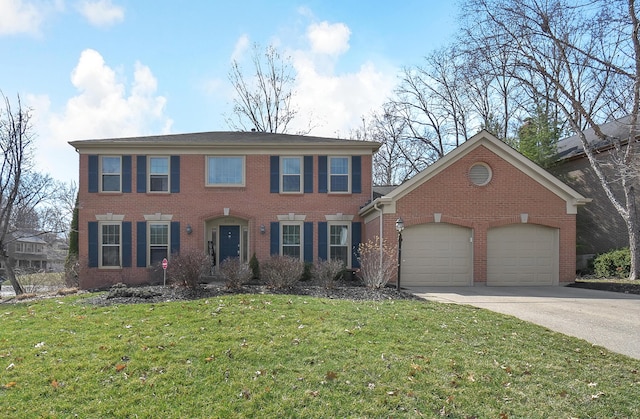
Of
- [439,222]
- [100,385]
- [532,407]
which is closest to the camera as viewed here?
[532,407]

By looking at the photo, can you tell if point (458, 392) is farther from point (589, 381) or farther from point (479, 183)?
point (479, 183)

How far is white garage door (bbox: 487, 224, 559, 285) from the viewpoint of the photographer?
14.4 m

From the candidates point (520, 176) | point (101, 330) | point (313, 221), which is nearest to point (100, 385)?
point (101, 330)

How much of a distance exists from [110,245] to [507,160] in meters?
14.2

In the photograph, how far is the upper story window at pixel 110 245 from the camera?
16453mm

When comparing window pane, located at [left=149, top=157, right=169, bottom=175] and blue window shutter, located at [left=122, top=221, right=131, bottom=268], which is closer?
blue window shutter, located at [left=122, top=221, right=131, bottom=268]

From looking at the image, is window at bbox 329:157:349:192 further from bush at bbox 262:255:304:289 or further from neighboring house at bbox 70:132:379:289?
bush at bbox 262:255:304:289

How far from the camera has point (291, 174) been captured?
17.0 meters

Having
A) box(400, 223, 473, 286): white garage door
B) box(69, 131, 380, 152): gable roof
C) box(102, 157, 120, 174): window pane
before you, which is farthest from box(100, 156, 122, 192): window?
box(400, 223, 473, 286): white garage door

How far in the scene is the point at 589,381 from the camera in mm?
4992

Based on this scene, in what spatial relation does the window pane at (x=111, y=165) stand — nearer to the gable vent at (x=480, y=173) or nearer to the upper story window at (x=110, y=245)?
the upper story window at (x=110, y=245)

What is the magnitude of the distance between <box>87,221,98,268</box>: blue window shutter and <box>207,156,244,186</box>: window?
175 inches

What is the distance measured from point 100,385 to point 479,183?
12.5 metres

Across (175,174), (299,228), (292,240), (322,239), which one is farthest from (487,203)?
(175,174)
